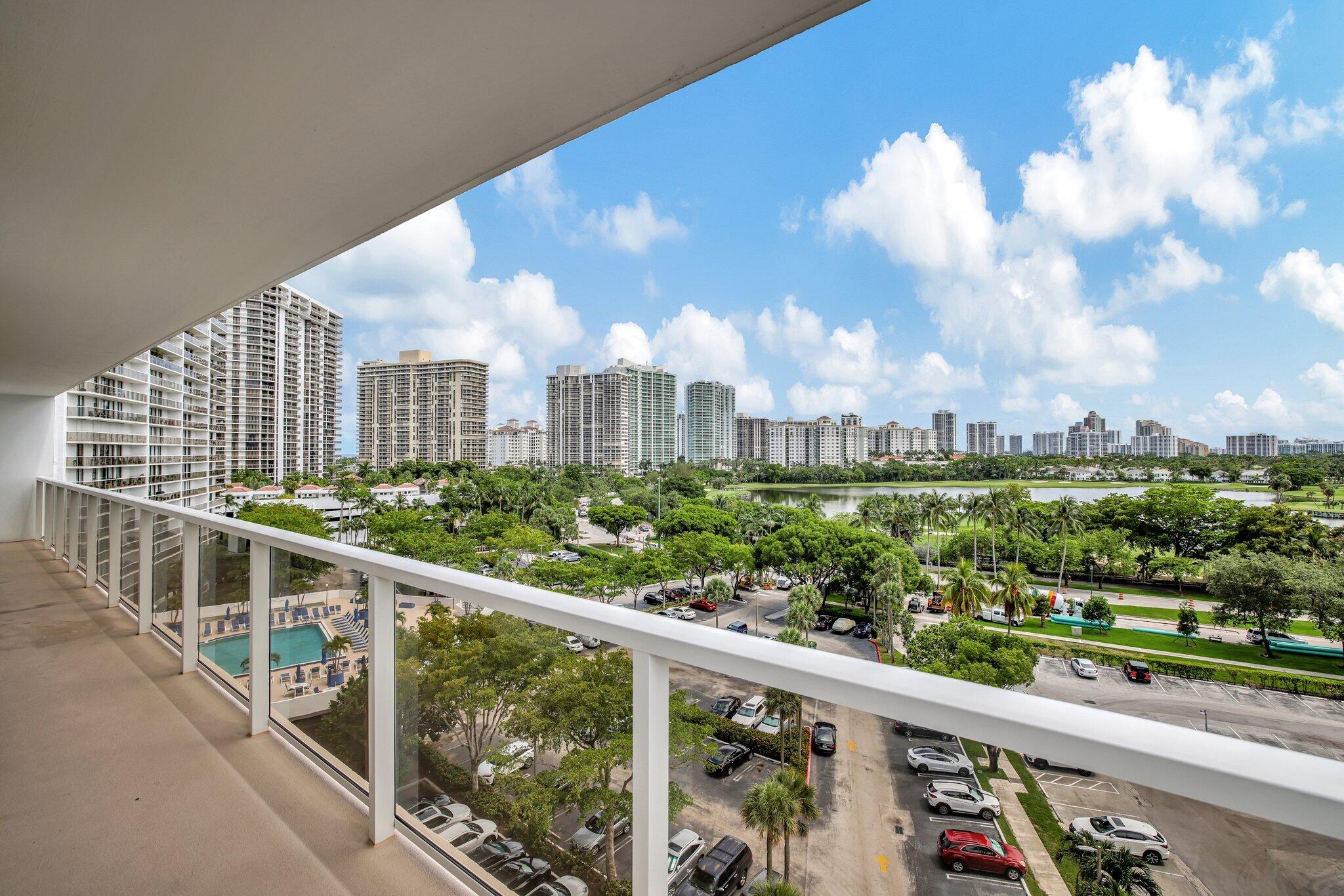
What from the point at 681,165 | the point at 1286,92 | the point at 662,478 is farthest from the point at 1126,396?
the point at 681,165

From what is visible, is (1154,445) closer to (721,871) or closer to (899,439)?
(899,439)

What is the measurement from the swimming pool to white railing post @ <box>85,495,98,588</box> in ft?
7.79

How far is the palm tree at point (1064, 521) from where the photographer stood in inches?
1089

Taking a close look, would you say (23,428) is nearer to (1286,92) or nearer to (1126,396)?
(1126,396)

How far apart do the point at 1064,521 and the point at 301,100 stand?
33.2m

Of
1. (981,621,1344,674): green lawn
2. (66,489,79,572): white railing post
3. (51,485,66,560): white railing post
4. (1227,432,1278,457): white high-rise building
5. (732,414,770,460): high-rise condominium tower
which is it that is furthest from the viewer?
(732,414,770,460): high-rise condominium tower

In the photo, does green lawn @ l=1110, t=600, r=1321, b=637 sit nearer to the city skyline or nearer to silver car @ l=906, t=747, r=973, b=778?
the city skyline

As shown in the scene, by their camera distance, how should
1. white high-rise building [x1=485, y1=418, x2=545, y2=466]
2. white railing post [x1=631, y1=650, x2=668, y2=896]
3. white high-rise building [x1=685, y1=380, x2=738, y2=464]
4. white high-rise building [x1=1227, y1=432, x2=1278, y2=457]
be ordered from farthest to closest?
white high-rise building [x1=485, y1=418, x2=545, y2=466]
white high-rise building [x1=685, y1=380, x2=738, y2=464]
white high-rise building [x1=1227, y1=432, x2=1278, y2=457]
white railing post [x1=631, y1=650, x2=668, y2=896]

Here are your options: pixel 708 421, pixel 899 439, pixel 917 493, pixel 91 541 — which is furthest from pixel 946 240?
pixel 91 541

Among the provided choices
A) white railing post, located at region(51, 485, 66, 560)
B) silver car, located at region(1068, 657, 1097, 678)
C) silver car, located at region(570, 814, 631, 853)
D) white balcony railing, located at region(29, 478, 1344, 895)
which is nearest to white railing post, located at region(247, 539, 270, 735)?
white balcony railing, located at region(29, 478, 1344, 895)

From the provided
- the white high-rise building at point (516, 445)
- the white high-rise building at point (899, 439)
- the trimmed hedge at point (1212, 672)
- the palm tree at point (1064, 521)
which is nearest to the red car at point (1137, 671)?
the trimmed hedge at point (1212, 672)

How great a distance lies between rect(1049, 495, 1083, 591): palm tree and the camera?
90.7 ft

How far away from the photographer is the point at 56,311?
325cm

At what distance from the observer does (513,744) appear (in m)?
1.23
